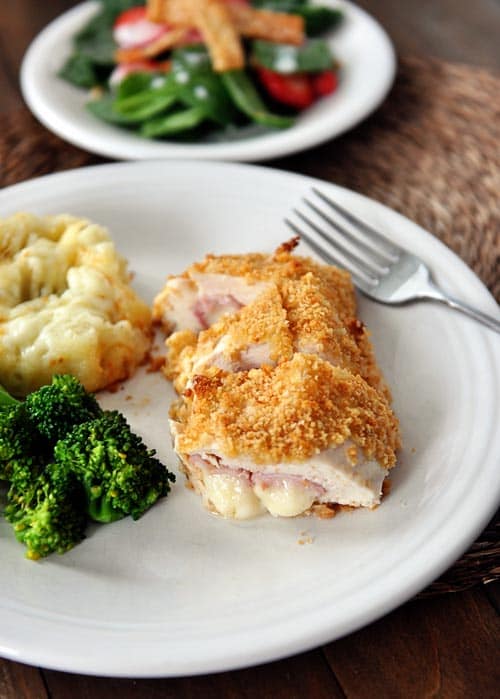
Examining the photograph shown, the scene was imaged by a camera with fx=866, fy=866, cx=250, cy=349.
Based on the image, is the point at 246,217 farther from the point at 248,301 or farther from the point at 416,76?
the point at 416,76

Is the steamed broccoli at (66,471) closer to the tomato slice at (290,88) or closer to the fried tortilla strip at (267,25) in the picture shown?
the tomato slice at (290,88)

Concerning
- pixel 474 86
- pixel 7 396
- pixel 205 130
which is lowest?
pixel 474 86

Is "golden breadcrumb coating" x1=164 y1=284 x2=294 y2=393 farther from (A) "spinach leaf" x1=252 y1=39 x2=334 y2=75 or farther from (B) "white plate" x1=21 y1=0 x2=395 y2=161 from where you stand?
(A) "spinach leaf" x1=252 y1=39 x2=334 y2=75

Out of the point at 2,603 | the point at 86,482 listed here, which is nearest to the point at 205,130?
the point at 86,482

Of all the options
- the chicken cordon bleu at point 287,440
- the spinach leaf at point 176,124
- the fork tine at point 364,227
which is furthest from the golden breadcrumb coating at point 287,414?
the spinach leaf at point 176,124

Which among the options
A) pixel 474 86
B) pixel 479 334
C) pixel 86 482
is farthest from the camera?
pixel 474 86

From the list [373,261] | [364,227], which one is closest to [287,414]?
[373,261]

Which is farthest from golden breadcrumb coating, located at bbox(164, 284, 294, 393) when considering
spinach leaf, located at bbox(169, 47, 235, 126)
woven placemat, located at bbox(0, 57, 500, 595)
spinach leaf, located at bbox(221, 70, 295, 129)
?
spinach leaf, located at bbox(169, 47, 235, 126)
